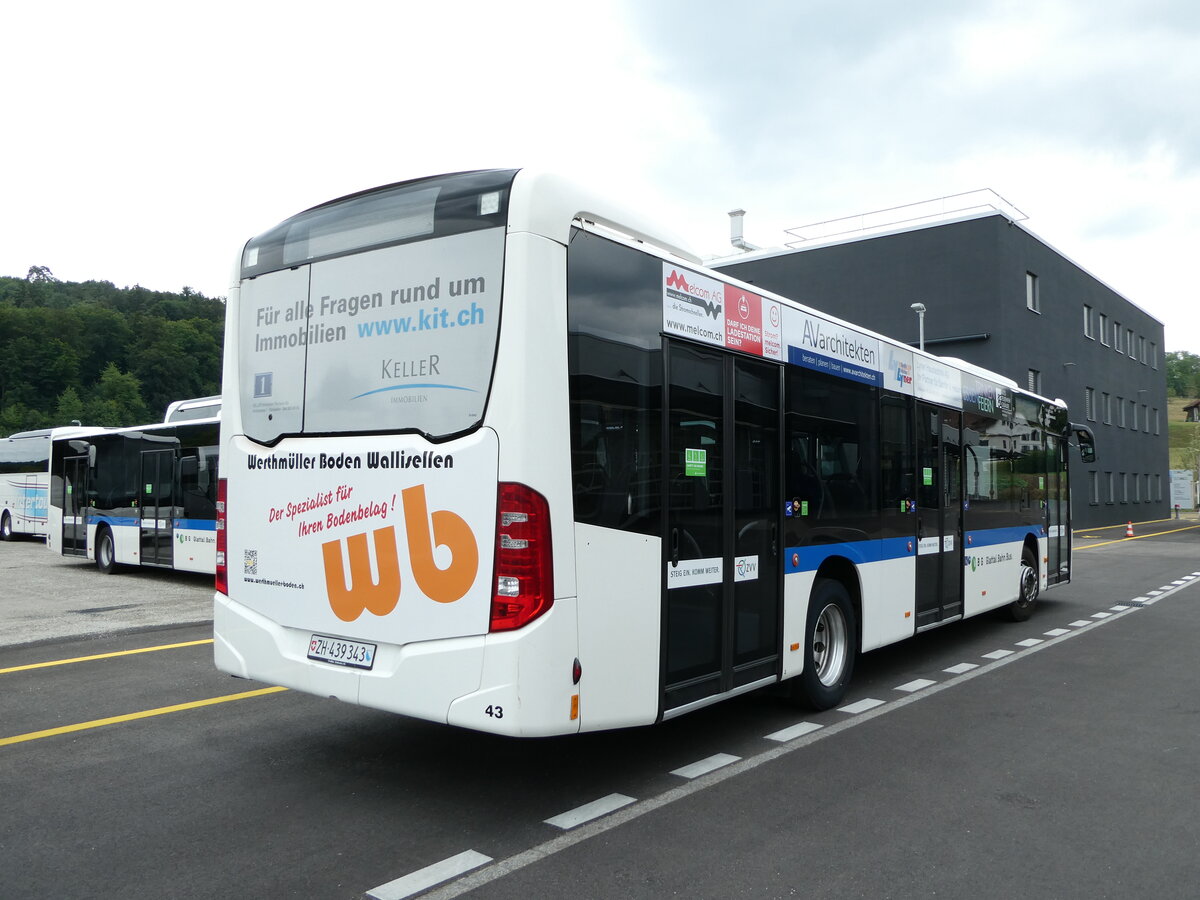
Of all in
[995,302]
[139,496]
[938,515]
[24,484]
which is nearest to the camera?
[938,515]

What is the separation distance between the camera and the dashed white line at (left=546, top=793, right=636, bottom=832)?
4723mm

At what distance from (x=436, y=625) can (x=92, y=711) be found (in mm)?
3948

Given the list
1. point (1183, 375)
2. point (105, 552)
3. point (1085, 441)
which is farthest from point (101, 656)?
point (1183, 375)

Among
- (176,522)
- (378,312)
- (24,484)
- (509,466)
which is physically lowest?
(176,522)

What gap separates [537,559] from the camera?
174 inches

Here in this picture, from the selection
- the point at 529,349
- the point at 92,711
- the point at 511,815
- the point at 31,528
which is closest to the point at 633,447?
the point at 529,349


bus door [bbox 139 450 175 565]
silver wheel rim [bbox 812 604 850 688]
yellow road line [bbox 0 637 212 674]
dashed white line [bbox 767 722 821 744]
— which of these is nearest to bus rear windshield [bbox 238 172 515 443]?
dashed white line [bbox 767 722 821 744]

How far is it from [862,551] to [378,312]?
A: 172 inches

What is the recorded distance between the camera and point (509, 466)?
4.45 metres

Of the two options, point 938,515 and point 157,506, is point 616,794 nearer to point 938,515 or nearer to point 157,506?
point 938,515

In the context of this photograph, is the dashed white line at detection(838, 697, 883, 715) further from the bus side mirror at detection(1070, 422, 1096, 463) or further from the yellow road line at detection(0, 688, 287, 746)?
the bus side mirror at detection(1070, 422, 1096, 463)

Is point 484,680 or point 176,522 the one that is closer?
point 484,680

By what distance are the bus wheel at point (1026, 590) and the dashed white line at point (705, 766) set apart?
280 inches

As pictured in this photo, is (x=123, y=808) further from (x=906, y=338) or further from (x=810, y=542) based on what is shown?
(x=906, y=338)
